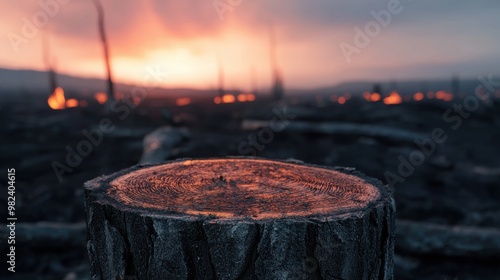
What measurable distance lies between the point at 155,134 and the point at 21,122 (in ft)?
31.2

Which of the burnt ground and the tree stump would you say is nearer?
the tree stump

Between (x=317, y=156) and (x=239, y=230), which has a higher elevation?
(x=239, y=230)

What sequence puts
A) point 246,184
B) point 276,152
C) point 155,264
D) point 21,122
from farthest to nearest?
point 21,122
point 276,152
point 246,184
point 155,264

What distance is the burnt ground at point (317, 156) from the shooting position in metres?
5.56

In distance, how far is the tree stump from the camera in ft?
5.91

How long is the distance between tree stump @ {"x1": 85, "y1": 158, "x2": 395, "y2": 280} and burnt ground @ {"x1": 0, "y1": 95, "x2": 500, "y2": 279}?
3.51m

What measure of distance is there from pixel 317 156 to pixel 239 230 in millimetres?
9004

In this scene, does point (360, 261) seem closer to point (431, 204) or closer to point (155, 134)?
point (431, 204)

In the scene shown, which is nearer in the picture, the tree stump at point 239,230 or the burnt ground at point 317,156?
the tree stump at point 239,230

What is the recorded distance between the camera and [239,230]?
1.77m

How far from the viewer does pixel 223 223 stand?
1784 millimetres

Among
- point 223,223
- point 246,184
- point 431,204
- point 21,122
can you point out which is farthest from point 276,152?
point 21,122

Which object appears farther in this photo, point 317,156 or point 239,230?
point 317,156

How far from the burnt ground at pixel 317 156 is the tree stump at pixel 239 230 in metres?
3.51
